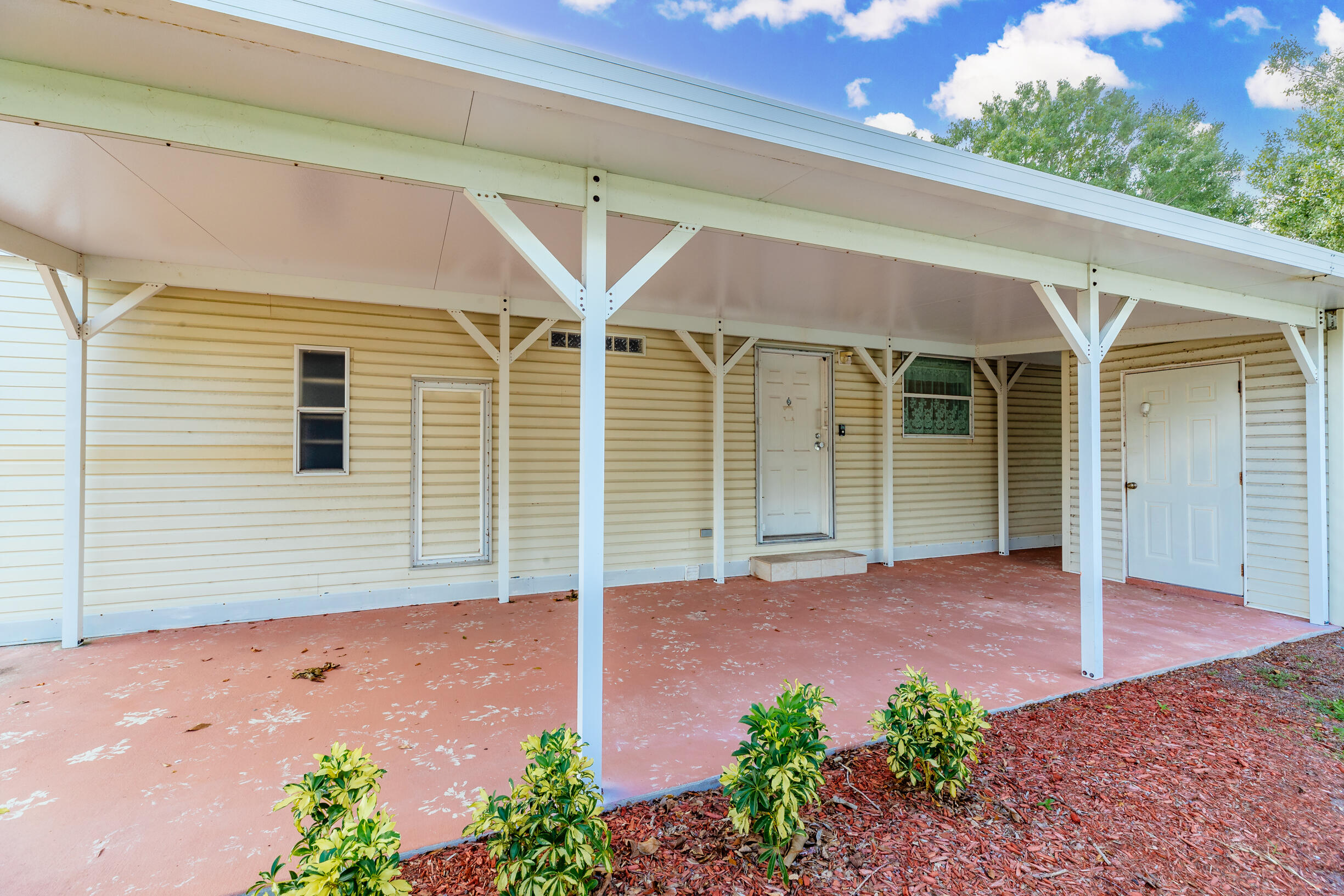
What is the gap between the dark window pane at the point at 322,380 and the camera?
187 inches

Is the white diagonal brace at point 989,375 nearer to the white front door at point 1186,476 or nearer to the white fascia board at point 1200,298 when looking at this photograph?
the white front door at point 1186,476

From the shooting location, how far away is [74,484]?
3939 mm

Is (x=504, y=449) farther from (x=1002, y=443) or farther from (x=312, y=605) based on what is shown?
(x=1002, y=443)

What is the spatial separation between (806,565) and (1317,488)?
4.07 meters

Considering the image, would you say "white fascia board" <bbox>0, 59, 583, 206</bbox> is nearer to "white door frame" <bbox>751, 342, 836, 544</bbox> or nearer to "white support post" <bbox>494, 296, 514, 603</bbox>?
"white support post" <bbox>494, 296, 514, 603</bbox>

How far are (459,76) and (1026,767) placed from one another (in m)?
3.34

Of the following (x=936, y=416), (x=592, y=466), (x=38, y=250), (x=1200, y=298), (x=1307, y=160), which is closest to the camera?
(x=592, y=466)

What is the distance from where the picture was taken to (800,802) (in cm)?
184

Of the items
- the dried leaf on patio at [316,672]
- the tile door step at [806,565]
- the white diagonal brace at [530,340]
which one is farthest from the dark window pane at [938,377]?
the dried leaf on patio at [316,672]

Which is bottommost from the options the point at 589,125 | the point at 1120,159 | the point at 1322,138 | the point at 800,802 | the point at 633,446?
the point at 800,802

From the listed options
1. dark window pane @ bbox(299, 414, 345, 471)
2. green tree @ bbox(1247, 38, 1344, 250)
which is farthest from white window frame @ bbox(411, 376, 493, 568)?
green tree @ bbox(1247, 38, 1344, 250)

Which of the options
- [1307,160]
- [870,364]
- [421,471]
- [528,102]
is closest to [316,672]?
[421,471]

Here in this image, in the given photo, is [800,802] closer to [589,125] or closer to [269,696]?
[589,125]

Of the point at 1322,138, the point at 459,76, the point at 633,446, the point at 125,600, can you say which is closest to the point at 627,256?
the point at 459,76
